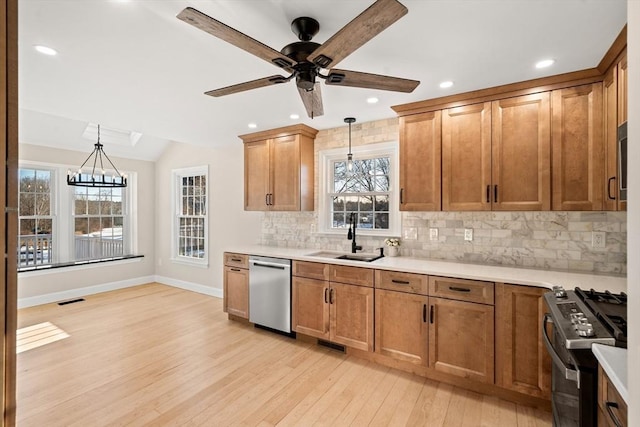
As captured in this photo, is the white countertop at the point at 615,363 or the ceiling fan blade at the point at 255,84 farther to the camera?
the ceiling fan blade at the point at 255,84

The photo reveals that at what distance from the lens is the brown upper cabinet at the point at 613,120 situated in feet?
6.51

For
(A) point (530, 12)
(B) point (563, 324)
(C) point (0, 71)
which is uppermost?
(A) point (530, 12)

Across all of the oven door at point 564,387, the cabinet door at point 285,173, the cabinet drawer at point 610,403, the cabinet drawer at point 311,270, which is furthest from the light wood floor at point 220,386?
the cabinet door at point 285,173

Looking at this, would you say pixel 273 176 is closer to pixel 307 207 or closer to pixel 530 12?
pixel 307 207

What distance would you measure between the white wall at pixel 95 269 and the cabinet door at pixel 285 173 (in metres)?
3.48

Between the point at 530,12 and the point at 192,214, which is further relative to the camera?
the point at 192,214

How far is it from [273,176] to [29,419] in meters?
3.07

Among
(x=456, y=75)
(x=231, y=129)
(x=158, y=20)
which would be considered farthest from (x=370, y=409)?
(x=231, y=129)

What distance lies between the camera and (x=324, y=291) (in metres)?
3.21

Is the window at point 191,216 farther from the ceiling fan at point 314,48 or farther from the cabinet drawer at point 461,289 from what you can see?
the cabinet drawer at point 461,289

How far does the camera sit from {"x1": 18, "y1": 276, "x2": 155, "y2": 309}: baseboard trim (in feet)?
15.0

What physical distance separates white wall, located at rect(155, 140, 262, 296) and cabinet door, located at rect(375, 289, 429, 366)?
2472 millimetres

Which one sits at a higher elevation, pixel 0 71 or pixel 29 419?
pixel 0 71

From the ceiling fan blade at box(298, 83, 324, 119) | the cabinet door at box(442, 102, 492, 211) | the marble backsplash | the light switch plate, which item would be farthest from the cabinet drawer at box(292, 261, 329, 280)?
the ceiling fan blade at box(298, 83, 324, 119)
